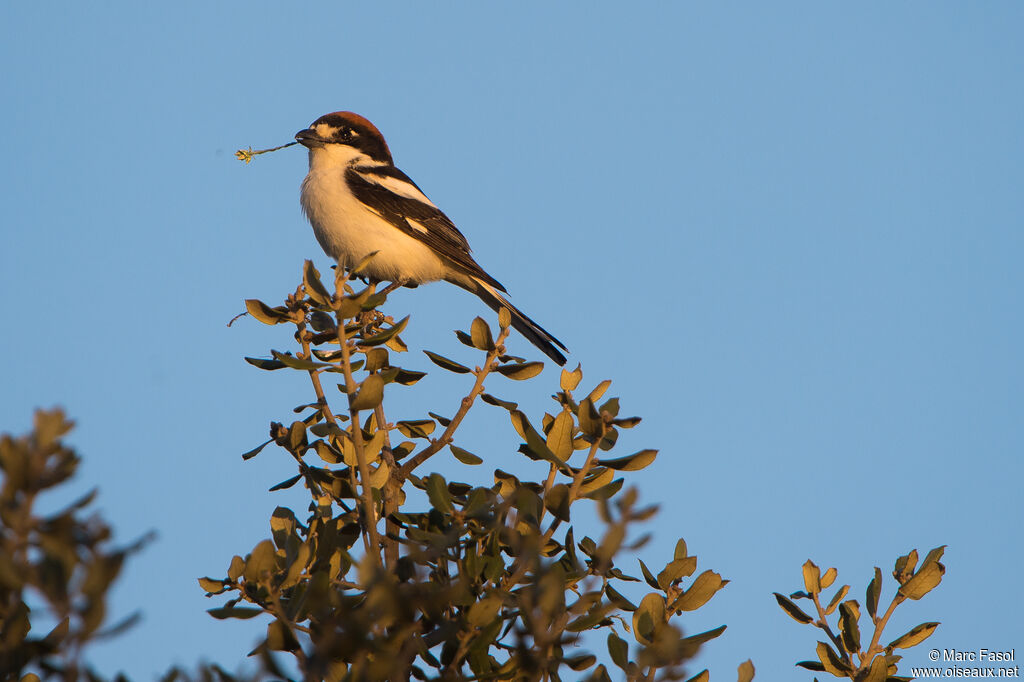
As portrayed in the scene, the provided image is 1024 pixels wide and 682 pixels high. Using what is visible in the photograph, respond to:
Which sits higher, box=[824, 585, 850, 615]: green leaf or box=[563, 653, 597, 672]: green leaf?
box=[824, 585, 850, 615]: green leaf

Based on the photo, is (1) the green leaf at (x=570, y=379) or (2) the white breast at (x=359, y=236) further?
(2) the white breast at (x=359, y=236)

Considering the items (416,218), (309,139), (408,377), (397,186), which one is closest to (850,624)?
(408,377)

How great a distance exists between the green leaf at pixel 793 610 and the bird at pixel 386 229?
13.5 feet

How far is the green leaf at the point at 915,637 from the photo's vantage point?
2.70m

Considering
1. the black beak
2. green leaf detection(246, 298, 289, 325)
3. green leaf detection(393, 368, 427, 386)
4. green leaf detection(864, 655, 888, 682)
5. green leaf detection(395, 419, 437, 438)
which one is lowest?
green leaf detection(864, 655, 888, 682)

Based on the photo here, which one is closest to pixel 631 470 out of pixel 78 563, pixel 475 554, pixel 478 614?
pixel 475 554

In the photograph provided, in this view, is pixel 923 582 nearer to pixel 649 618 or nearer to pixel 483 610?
pixel 649 618

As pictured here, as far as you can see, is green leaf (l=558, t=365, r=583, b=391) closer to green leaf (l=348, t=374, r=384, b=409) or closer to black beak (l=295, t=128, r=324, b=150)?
green leaf (l=348, t=374, r=384, b=409)

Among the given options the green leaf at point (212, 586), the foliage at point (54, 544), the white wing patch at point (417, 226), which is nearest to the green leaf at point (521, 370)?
the green leaf at point (212, 586)

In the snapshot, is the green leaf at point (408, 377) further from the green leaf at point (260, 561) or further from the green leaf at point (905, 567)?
the green leaf at point (905, 567)

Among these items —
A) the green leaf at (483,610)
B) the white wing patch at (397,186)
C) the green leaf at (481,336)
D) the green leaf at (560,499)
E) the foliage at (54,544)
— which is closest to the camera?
the foliage at (54,544)

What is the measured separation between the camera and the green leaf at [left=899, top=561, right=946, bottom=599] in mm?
2674

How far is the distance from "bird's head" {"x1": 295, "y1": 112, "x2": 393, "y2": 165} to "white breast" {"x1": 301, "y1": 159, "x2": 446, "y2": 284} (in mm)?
522

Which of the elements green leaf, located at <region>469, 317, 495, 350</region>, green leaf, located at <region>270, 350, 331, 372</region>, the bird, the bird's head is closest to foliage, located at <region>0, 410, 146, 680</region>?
green leaf, located at <region>270, 350, 331, 372</region>
